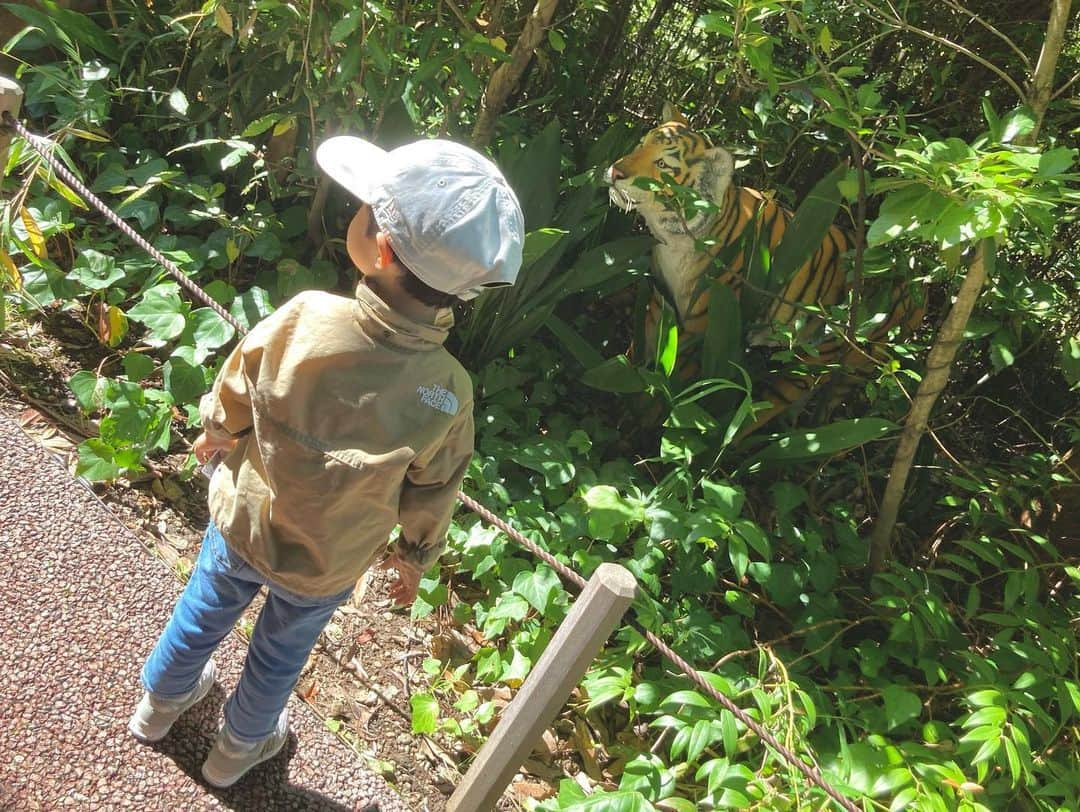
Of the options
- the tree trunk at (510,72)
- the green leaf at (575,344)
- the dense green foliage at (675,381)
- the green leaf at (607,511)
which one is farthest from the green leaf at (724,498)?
the tree trunk at (510,72)

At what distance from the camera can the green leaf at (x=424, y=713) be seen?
7.80ft

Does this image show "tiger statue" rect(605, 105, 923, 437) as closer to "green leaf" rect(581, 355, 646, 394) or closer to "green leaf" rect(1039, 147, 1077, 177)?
"green leaf" rect(581, 355, 646, 394)

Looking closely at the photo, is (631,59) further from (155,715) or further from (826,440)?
(155,715)

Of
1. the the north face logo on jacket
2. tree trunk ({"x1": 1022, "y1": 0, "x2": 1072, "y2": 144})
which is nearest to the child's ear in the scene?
the the north face logo on jacket

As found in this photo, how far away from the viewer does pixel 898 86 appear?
13.9 feet

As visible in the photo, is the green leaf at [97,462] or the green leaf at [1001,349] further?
the green leaf at [1001,349]

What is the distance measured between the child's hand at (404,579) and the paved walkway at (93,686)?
619mm

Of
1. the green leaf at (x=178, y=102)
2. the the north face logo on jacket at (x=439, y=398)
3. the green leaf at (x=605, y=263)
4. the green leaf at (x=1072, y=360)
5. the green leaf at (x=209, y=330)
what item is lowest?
the green leaf at (x=209, y=330)

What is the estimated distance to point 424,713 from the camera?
2.40 m

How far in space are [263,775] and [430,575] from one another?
759mm

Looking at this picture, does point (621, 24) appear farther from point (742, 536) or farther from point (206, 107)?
point (742, 536)

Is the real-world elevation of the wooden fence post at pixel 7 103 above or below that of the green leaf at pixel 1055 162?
below

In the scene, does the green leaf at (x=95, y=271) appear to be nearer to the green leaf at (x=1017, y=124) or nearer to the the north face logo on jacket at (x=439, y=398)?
the the north face logo on jacket at (x=439, y=398)

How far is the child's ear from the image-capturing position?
1.41m
